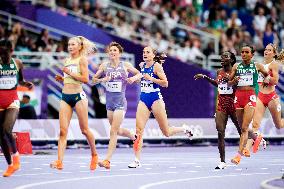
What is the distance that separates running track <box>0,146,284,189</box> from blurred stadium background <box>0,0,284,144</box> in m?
4.91

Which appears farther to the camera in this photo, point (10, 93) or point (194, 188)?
point (10, 93)

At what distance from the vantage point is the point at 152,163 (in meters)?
21.4

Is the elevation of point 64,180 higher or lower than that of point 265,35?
lower

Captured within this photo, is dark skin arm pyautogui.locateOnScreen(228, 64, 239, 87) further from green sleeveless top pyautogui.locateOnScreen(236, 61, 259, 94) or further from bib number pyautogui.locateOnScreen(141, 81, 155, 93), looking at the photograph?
bib number pyautogui.locateOnScreen(141, 81, 155, 93)

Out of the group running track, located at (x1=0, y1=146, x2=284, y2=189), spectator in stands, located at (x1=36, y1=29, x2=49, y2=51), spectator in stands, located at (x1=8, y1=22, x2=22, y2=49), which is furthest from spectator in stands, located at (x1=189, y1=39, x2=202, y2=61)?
running track, located at (x1=0, y1=146, x2=284, y2=189)

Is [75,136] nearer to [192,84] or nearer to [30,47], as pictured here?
[30,47]

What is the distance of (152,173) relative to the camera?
1842cm

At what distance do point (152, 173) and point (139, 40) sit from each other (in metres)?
16.8

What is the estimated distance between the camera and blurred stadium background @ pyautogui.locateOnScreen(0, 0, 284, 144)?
30.3m

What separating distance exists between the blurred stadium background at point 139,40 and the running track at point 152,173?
16.1 ft

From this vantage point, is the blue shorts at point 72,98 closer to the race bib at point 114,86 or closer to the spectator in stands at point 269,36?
the race bib at point 114,86

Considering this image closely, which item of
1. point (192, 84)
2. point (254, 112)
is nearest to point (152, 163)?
point (254, 112)

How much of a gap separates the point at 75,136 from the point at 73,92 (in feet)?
33.9

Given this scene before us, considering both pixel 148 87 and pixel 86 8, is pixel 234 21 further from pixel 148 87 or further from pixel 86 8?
pixel 148 87
